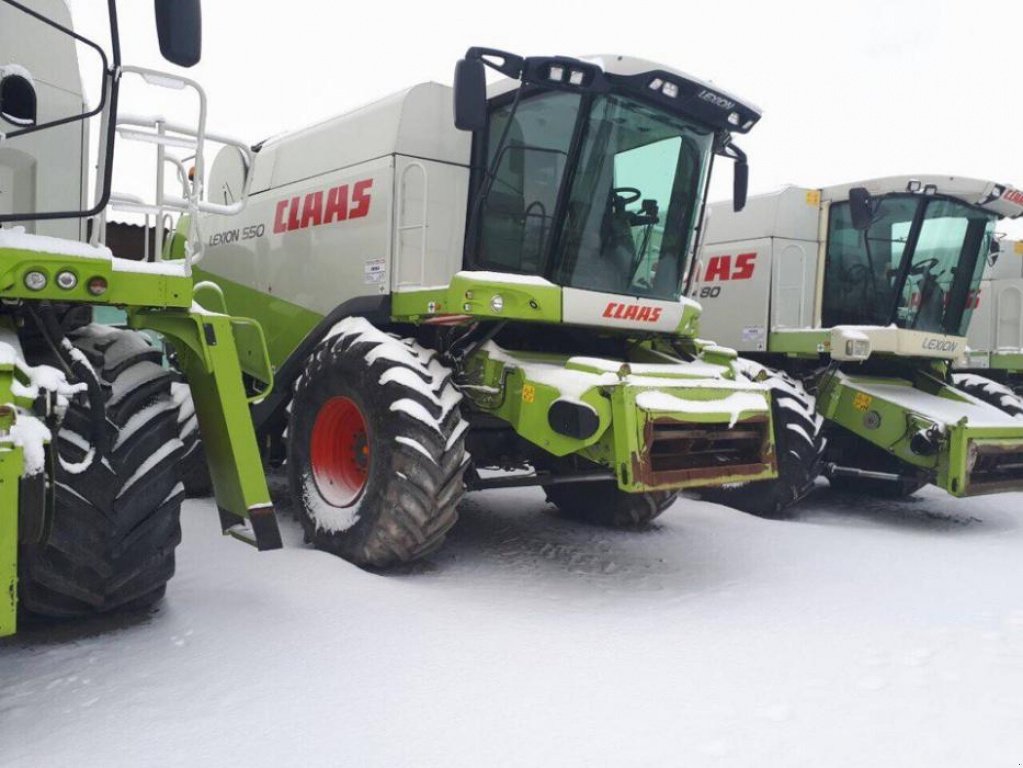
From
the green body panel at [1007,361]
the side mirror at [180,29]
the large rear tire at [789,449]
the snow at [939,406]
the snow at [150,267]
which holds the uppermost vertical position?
the side mirror at [180,29]

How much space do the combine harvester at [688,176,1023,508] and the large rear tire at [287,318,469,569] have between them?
3133 mm

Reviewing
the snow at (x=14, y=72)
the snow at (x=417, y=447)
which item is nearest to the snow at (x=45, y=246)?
the snow at (x=14, y=72)

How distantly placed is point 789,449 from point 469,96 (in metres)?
3.56

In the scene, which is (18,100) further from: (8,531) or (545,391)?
(545,391)

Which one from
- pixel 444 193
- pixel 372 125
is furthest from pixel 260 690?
pixel 372 125

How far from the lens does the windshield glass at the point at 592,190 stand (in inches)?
183

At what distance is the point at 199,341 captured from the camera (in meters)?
3.24

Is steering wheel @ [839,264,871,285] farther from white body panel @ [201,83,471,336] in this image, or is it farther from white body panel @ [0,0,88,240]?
white body panel @ [0,0,88,240]

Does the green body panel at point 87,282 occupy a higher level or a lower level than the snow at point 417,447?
higher

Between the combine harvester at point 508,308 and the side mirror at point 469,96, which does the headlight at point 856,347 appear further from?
the side mirror at point 469,96

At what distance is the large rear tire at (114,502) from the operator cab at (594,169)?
7.25 ft

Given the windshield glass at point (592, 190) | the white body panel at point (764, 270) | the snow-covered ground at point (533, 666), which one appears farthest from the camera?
the white body panel at point (764, 270)

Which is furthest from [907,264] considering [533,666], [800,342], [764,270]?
[533,666]

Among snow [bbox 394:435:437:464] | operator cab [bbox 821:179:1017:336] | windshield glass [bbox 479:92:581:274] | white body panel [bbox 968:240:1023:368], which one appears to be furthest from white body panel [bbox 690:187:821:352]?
snow [bbox 394:435:437:464]
